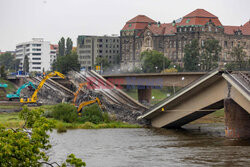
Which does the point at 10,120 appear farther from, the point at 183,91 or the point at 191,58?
the point at 191,58

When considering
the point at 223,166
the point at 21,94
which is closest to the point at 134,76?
the point at 21,94

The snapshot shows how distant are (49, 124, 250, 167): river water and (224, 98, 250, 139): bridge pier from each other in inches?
65.6

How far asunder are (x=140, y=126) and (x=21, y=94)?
2090 inches

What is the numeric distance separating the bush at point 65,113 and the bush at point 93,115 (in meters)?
1.31

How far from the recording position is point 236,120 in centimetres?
6781

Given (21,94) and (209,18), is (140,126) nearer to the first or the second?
(21,94)

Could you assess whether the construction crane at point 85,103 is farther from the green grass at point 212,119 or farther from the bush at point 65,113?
the green grass at point 212,119

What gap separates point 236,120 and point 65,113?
2829cm

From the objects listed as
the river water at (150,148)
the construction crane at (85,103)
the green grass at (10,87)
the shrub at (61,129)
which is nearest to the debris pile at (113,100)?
the construction crane at (85,103)

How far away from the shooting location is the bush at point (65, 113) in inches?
3297

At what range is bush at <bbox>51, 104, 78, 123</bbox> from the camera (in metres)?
83.8

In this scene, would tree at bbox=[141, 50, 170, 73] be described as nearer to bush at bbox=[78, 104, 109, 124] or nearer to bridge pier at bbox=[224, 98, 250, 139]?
bush at bbox=[78, 104, 109, 124]

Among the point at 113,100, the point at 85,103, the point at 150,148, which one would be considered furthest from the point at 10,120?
the point at 150,148

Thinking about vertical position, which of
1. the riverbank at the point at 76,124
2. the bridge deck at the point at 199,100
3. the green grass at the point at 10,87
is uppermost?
the green grass at the point at 10,87
